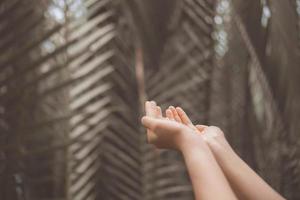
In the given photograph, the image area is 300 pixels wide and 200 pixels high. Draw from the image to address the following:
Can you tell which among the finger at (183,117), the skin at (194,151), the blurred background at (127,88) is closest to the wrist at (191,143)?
the skin at (194,151)

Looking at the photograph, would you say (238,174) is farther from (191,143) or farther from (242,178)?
(191,143)

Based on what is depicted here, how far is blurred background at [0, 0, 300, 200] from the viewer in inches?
56.6

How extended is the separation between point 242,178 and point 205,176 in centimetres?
16

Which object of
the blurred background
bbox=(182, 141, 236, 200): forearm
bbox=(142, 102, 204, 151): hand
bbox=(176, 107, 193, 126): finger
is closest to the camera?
bbox=(182, 141, 236, 200): forearm

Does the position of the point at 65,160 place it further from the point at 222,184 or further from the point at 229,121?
the point at 229,121

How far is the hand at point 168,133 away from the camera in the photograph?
1158 millimetres

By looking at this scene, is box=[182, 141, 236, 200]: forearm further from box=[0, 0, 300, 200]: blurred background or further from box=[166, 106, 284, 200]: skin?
box=[0, 0, 300, 200]: blurred background

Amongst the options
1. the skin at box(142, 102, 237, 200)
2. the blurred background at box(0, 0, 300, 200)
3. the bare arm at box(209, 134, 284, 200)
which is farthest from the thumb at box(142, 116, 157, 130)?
the blurred background at box(0, 0, 300, 200)

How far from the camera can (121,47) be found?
7.20 feet

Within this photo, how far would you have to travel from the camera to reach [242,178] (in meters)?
1.22

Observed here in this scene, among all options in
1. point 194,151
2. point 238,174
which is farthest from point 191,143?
point 238,174

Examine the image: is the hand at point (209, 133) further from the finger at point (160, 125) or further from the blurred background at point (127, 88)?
the blurred background at point (127, 88)

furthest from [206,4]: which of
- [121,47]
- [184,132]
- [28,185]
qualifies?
[184,132]

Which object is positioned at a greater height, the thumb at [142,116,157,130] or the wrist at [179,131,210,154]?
the thumb at [142,116,157,130]
